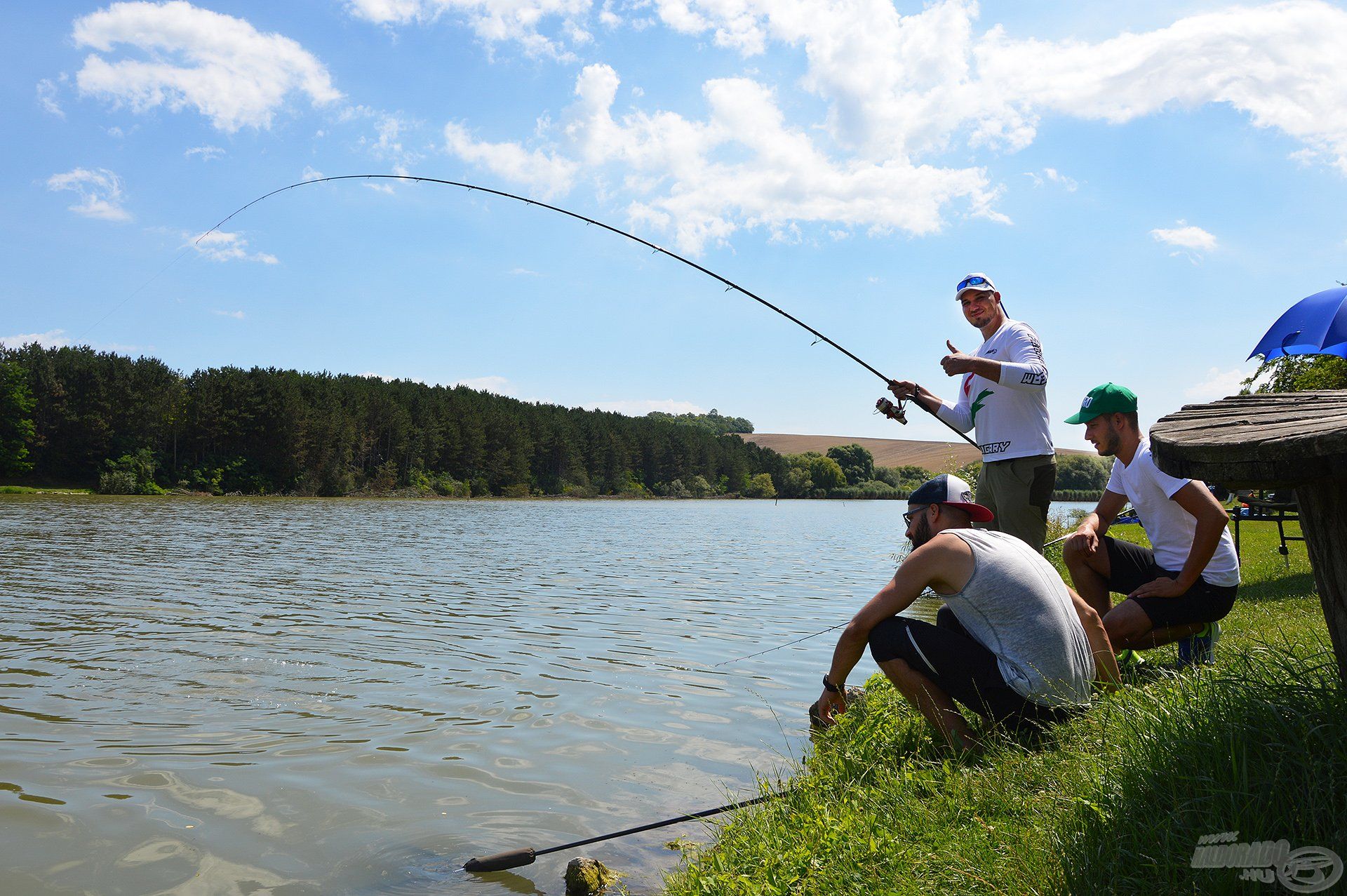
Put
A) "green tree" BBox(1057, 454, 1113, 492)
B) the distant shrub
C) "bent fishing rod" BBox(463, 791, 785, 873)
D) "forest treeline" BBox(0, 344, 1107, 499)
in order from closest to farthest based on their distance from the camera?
"bent fishing rod" BBox(463, 791, 785, 873), the distant shrub, "forest treeline" BBox(0, 344, 1107, 499), "green tree" BBox(1057, 454, 1113, 492)

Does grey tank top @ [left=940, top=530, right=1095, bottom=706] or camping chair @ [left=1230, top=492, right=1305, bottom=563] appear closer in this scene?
grey tank top @ [left=940, top=530, right=1095, bottom=706]

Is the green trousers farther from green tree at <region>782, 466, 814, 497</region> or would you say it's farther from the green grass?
green tree at <region>782, 466, 814, 497</region>

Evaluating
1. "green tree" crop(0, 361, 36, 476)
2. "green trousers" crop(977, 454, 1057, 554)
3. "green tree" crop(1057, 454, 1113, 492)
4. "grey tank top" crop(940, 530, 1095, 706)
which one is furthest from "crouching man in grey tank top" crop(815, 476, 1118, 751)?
"green tree" crop(0, 361, 36, 476)

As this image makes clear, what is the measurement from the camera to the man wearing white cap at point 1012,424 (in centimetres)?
518

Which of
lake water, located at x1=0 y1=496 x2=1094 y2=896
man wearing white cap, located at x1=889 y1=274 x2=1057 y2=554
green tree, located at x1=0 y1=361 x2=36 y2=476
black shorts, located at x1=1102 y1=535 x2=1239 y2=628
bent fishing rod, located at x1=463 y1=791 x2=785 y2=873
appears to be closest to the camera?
bent fishing rod, located at x1=463 y1=791 x2=785 y2=873

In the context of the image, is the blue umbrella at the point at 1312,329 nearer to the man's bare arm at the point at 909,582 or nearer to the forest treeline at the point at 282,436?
the man's bare arm at the point at 909,582

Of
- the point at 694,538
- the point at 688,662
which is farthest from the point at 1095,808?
the point at 694,538

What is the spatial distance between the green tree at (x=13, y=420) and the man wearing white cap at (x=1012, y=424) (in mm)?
73564

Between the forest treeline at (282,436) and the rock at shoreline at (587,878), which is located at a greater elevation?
the forest treeline at (282,436)

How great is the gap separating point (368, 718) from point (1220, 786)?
5797 mm

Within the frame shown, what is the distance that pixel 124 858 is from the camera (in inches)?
167

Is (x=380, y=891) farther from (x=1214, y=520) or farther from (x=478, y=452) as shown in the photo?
(x=478, y=452)

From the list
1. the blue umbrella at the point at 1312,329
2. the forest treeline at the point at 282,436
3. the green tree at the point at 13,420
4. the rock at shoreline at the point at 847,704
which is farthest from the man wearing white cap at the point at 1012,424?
the green tree at the point at 13,420

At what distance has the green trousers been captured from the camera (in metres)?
5.27
